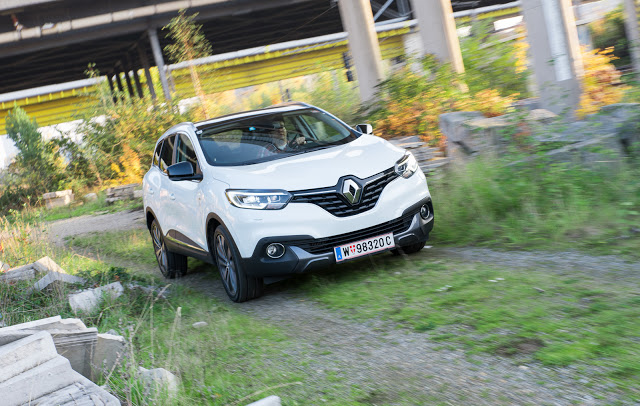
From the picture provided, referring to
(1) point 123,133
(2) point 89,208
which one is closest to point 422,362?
(2) point 89,208

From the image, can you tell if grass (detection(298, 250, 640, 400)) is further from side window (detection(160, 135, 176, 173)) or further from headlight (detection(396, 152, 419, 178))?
side window (detection(160, 135, 176, 173))

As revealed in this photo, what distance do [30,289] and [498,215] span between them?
5026 millimetres

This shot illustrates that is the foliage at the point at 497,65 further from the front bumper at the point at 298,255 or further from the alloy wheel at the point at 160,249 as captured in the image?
the front bumper at the point at 298,255

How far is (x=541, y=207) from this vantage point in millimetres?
7195

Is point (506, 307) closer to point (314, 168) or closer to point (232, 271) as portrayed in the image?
point (314, 168)

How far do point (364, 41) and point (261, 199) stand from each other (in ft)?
40.0

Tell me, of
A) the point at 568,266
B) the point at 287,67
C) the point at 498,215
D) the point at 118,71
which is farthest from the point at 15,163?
the point at 568,266

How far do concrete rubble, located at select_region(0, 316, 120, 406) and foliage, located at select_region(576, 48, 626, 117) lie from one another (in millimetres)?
7475

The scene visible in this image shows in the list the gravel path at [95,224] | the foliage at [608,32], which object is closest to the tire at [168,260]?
the gravel path at [95,224]

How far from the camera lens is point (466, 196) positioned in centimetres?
799

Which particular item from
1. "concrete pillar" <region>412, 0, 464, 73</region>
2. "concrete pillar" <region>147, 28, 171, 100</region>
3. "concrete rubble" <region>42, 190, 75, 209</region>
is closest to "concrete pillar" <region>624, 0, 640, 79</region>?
"concrete pillar" <region>412, 0, 464, 73</region>

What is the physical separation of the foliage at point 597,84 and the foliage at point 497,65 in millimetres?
1186

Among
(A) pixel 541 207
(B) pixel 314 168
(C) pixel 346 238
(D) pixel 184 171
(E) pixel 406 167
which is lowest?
(A) pixel 541 207

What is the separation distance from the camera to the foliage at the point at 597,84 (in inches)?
373
